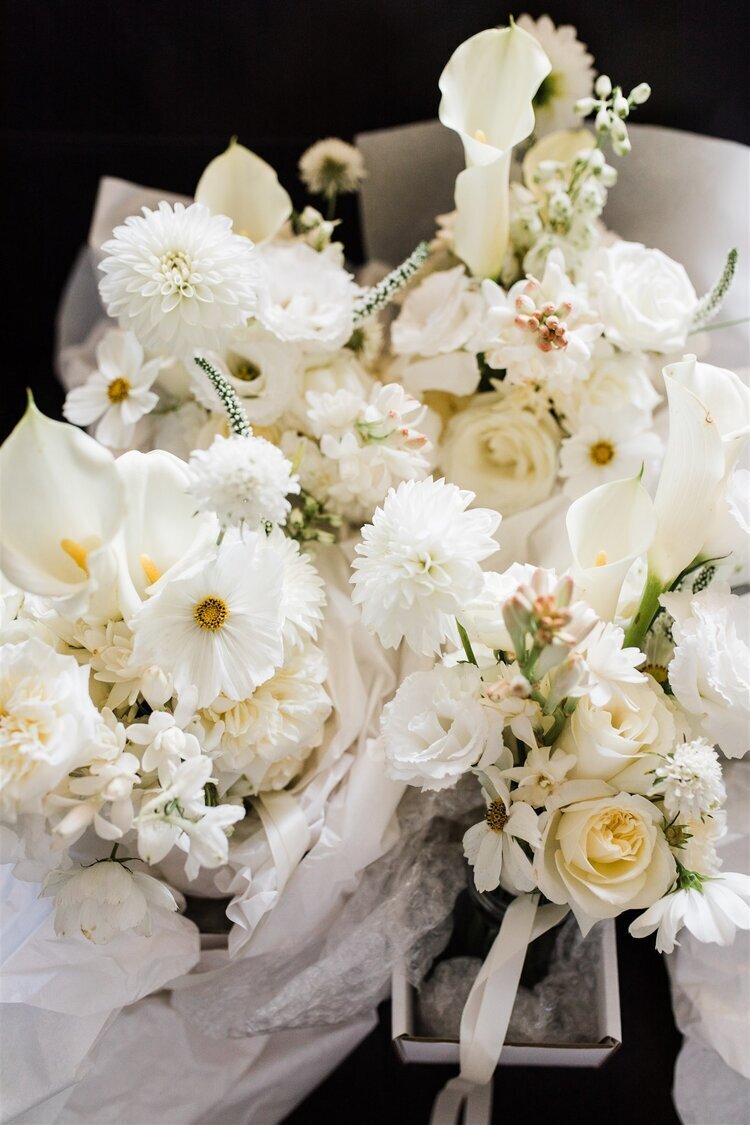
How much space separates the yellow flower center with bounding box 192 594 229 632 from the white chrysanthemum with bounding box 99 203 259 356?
Answer: 6.5 inches

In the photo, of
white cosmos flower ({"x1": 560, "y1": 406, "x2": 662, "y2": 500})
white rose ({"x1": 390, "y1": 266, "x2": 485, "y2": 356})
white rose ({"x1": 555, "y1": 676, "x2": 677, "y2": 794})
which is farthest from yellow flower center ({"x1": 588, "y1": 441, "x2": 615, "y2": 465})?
white rose ({"x1": 555, "y1": 676, "x2": 677, "y2": 794})

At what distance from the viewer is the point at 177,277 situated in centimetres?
54

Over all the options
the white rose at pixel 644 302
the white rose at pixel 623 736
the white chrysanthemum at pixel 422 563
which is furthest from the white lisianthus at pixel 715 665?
the white rose at pixel 644 302

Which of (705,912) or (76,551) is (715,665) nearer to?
(705,912)

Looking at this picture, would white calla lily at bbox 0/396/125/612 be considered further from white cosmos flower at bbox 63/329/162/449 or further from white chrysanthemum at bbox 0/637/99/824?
white cosmos flower at bbox 63/329/162/449

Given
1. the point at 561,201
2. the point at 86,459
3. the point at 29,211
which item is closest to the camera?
the point at 86,459

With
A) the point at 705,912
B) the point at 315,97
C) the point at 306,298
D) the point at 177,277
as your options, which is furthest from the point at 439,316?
the point at 705,912

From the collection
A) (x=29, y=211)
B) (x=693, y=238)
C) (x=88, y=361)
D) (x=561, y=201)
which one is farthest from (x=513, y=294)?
(x=29, y=211)

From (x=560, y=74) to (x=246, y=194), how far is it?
28 cm

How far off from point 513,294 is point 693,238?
0.89ft

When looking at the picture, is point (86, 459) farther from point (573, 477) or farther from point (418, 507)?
point (573, 477)

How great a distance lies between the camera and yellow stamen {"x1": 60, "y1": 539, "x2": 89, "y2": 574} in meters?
0.47

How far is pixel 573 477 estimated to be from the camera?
0.72 m

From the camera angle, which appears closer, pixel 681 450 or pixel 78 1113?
pixel 681 450
